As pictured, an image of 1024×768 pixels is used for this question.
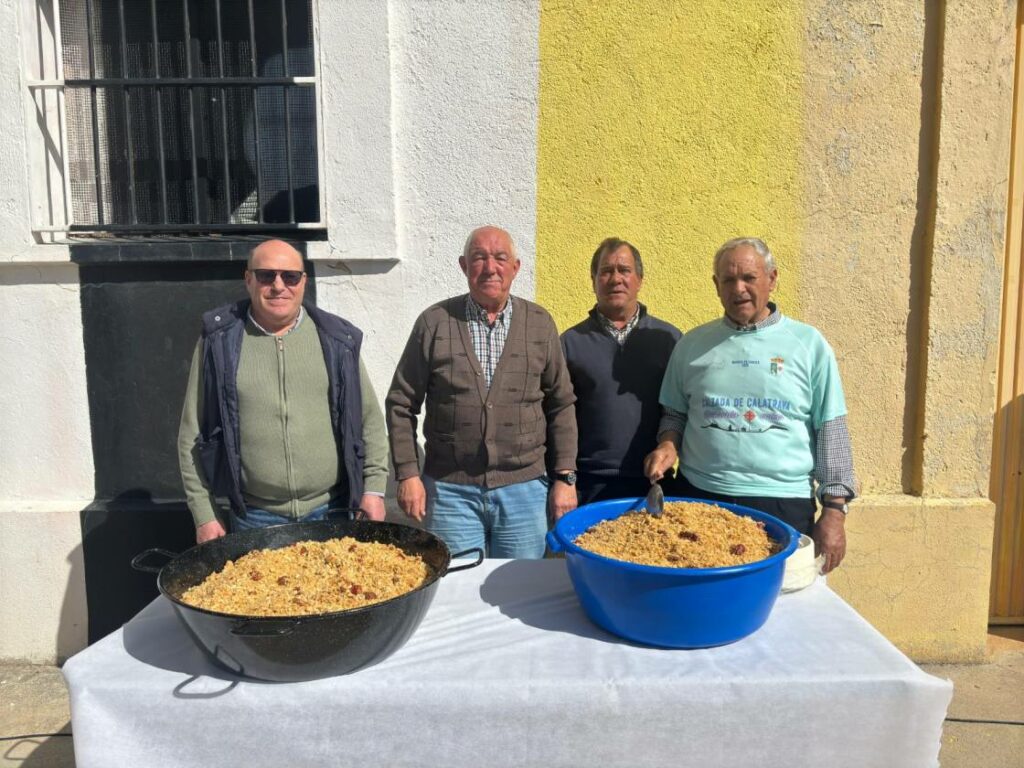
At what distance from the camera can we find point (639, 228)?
12.0 ft

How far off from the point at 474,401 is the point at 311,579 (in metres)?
1.09

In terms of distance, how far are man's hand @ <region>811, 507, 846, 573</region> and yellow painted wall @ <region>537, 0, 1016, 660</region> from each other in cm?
138

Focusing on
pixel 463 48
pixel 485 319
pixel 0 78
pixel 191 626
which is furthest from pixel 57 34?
pixel 191 626

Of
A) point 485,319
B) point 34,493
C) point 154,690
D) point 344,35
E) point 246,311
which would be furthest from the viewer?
point 34,493

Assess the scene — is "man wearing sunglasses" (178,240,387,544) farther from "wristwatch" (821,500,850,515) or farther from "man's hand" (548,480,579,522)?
"wristwatch" (821,500,850,515)

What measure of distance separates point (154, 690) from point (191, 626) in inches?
6.3

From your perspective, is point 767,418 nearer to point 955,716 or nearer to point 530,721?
point 530,721

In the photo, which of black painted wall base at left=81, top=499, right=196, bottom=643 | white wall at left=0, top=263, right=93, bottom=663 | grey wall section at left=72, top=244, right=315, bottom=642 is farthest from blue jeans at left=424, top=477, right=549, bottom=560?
white wall at left=0, top=263, right=93, bottom=663

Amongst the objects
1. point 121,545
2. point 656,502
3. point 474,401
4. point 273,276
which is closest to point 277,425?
point 273,276

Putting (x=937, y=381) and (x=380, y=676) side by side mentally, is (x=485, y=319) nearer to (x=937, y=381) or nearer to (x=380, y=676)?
(x=380, y=676)

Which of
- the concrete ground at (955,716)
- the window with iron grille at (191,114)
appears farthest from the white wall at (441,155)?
the concrete ground at (955,716)

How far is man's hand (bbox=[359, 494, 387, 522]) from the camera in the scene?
2.61 m

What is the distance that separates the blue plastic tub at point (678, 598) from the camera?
1.73 m

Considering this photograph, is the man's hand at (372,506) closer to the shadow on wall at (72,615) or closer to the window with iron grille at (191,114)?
the window with iron grille at (191,114)
